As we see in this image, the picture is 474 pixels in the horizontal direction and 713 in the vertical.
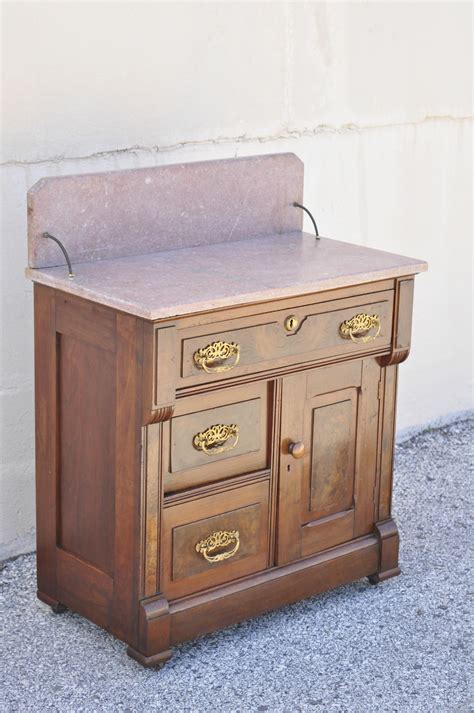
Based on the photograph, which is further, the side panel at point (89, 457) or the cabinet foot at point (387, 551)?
the cabinet foot at point (387, 551)

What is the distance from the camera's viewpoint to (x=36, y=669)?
3115 mm

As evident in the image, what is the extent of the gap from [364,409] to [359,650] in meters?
0.64

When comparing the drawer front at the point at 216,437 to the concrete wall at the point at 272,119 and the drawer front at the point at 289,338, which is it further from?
the concrete wall at the point at 272,119

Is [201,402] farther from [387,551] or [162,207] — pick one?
[387,551]

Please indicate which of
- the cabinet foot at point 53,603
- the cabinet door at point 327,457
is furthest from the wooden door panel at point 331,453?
the cabinet foot at point 53,603

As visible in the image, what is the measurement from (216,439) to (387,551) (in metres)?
0.75

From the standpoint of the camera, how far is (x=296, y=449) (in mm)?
3285

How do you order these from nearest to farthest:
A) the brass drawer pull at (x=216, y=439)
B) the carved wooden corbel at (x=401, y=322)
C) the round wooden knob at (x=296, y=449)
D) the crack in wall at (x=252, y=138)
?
the brass drawer pull at (x=216, y=439), the round wooden knob at (x=296, y=449), the carved wooden corbel at (x=401, y=322), the crack in wall at (x=252, y=138)

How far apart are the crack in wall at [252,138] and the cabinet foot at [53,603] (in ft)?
3.81

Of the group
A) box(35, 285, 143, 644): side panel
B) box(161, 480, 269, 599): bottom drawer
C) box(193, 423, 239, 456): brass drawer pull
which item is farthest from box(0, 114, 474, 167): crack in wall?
box(161, 480, 269, 599): bottom drawer

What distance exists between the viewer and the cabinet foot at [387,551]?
11.7 feet

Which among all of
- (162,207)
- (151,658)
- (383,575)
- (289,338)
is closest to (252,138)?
(162,207)

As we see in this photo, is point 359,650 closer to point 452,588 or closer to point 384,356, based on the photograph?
point 452,588

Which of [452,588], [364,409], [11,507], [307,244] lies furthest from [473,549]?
[11,507]
